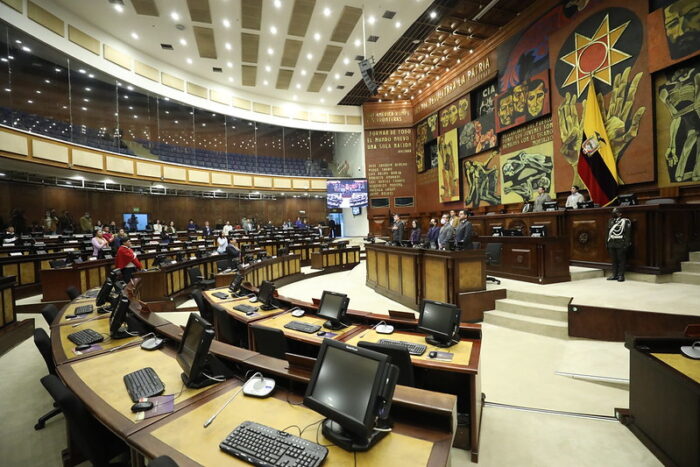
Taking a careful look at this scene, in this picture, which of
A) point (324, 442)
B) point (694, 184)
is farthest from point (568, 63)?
point (324, 442)

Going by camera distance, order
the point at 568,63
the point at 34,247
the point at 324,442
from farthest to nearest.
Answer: the point at 568,63, the point at 34,247, the point at 324,442

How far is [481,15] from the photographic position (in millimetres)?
8820

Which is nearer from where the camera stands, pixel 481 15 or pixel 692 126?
pixel 692 126

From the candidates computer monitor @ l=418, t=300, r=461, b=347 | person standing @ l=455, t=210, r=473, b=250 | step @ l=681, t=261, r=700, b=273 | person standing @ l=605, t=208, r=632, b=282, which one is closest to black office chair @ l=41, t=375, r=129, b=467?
computer monitor @ l=418, t=300, r=461, b=347

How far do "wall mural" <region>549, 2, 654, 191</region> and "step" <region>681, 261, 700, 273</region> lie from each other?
1941 millimetres

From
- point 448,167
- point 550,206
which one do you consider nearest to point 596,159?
point 550,206

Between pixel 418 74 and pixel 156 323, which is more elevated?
pixel 418 74

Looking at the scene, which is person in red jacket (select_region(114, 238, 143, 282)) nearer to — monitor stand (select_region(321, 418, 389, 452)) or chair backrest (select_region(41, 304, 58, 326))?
chair backrest (select_region(41, 304, 58, 326))

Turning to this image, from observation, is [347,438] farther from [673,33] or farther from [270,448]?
[673,33]

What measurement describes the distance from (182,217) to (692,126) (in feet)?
58.6

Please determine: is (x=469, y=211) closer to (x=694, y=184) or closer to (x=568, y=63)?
(x=568, y=63)

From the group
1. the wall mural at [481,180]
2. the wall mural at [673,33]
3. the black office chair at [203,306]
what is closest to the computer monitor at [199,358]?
the black office chair at [203,306]

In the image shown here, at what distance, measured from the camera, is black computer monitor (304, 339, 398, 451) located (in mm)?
1296

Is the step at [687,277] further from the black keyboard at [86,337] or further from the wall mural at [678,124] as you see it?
the black keyboard at [86,337]
